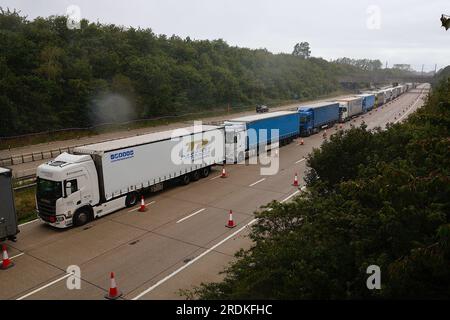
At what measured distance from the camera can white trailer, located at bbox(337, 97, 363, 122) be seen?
53.3 m

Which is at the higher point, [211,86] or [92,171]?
[211,86]

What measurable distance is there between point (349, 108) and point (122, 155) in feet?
145

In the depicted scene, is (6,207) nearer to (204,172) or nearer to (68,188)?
(68,188)

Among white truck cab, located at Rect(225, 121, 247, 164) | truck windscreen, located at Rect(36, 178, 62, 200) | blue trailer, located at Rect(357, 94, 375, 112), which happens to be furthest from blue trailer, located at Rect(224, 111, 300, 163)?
blue trailer, located at Rect(357, 94, 375, 112)

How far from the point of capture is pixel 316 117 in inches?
1720

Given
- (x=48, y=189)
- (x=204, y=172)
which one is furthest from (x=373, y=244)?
(x=204, y=172)

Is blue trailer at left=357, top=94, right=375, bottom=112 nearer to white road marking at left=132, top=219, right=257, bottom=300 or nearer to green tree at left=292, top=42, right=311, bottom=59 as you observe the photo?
white road marking at left=132, top=219, right=257, bottom=300

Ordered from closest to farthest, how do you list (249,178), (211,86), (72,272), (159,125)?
(72,272) < (249,178) < (159,125) < (211,86)

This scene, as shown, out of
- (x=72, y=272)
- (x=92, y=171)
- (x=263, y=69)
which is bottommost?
(x=72, y=272)

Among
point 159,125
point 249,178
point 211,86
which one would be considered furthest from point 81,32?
point 249,178

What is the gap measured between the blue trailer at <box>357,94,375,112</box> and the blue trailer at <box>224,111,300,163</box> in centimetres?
3150

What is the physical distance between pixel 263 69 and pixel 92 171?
87.4 metres

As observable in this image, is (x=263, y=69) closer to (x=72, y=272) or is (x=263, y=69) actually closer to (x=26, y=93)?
(x=26, y=93)

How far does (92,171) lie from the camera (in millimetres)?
17156
